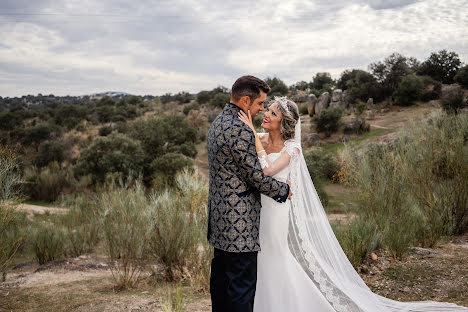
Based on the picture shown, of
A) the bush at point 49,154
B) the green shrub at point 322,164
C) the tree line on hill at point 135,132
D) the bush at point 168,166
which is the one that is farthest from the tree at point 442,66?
the bush at point 49,154

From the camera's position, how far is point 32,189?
19.0m

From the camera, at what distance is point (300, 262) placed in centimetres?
398

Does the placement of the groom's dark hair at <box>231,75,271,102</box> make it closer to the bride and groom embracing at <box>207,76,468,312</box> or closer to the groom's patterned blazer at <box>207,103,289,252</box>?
the bride and groom embracing at <box>207,76,468,312</box>

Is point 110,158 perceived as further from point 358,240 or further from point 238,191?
point 238,191

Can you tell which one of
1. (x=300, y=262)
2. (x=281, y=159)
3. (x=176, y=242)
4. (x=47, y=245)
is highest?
(x=281, y=159)

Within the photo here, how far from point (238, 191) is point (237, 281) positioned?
0.73 m

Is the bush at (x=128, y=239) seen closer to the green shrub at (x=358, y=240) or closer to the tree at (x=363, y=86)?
the green shrub at (x=358, y=240)

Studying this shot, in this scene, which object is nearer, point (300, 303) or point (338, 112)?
point (300, 303)

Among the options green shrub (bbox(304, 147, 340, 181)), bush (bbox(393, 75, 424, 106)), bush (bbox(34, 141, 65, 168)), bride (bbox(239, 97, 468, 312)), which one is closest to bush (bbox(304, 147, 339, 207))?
green shrub (bbox(304, 147, 340, 181))

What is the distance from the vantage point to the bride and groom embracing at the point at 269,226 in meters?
2.98

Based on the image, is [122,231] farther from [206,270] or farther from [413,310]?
[413,310]

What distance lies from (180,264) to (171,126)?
62.8 feet

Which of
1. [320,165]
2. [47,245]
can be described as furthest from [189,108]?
[47,245]

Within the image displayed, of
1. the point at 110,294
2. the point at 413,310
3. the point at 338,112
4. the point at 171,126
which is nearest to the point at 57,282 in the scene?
the point at 110,294
